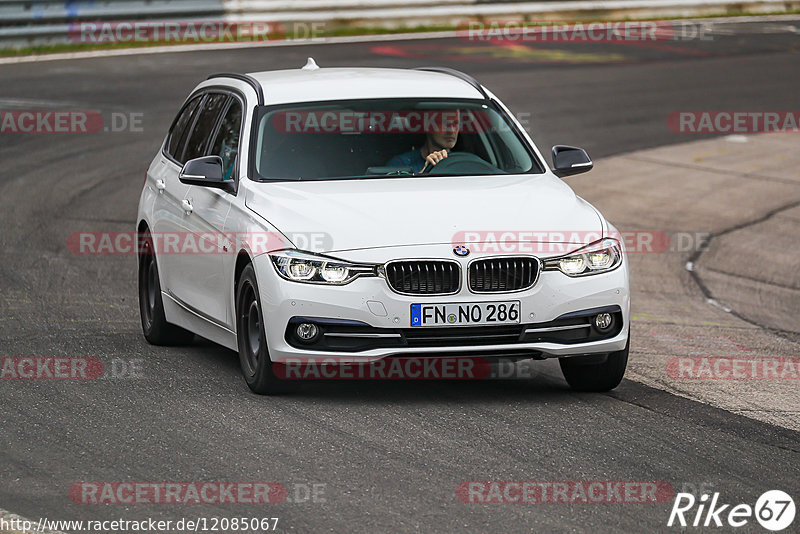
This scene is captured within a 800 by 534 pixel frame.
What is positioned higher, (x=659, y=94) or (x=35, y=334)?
(x=35, y=334)

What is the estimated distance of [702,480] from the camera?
21.1 feet

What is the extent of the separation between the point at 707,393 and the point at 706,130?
14.5 metres

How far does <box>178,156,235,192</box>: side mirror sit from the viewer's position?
8.66 meters

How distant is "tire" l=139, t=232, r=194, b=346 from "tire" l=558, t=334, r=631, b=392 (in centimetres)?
277

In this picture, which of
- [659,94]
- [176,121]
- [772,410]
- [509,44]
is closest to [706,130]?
[659,94]

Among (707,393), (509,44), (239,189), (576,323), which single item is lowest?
(509,44)

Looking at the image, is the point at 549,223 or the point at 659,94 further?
the point at 659,94

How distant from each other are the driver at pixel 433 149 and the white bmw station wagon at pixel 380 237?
12 mm

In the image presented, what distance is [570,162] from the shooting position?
9.22 metres

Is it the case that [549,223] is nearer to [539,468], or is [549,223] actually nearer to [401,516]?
[539,468]

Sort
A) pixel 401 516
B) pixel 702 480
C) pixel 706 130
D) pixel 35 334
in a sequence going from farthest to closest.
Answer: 1. pixel 706 130
2. pixel 35 334
3. pixel 702 480
4. pixel 401 516

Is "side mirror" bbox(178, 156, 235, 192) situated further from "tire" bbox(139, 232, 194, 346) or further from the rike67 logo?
the rike67 logo

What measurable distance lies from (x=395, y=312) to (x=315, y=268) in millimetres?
466

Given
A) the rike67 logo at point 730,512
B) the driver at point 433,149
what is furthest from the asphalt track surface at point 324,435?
the driver at point 433,149
